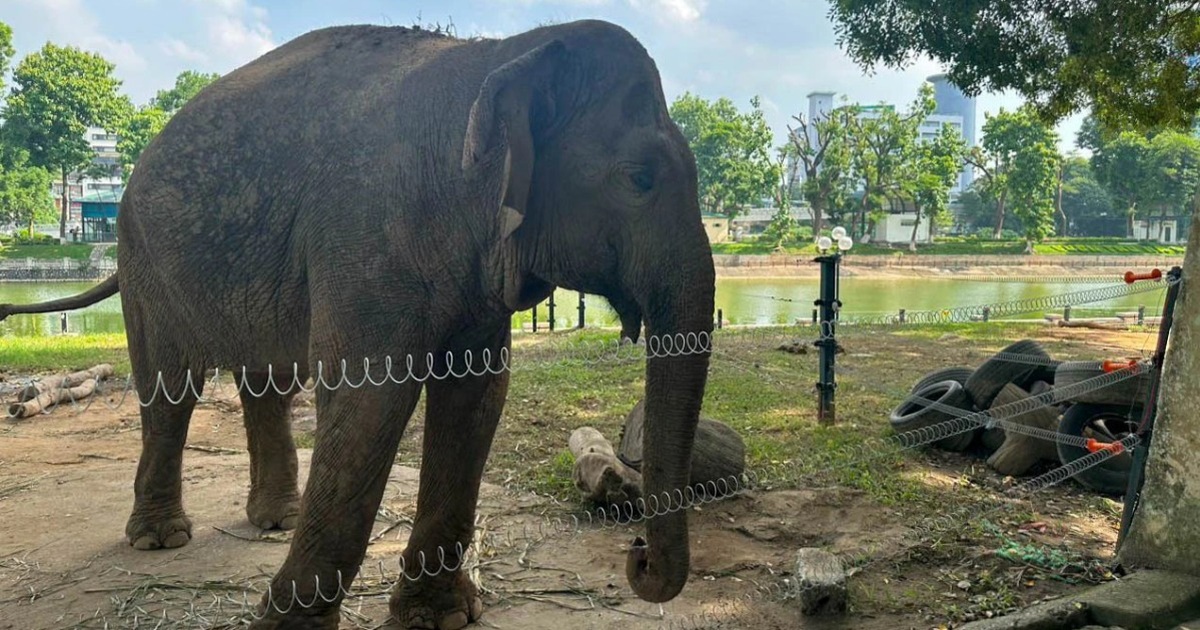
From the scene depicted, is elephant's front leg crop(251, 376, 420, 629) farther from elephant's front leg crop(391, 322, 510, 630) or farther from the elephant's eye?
the elephant's eye

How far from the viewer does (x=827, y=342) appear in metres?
7.59

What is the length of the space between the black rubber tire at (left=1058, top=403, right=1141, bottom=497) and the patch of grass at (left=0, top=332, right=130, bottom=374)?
8.53m

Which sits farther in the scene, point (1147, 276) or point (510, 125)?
point (1147, 276)

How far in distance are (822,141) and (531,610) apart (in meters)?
51.6

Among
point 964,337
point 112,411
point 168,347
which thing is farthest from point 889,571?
point 964,337

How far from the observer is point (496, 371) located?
12.3ft

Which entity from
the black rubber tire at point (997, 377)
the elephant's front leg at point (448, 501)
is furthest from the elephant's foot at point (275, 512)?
the black rubber tire at point (997, 377)

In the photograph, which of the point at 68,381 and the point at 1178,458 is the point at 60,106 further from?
the point at 1178,458

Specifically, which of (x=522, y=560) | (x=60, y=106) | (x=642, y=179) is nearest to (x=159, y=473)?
(x=522, y=560)

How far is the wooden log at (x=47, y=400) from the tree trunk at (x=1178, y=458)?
7.45 m

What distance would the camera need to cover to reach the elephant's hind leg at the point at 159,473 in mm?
4555

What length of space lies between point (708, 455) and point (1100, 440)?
8.73ft

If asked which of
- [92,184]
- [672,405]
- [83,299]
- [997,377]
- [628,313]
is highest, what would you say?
[92,184]

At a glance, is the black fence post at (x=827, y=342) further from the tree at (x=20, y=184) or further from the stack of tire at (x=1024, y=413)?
the tree at (x=20, y=184)
